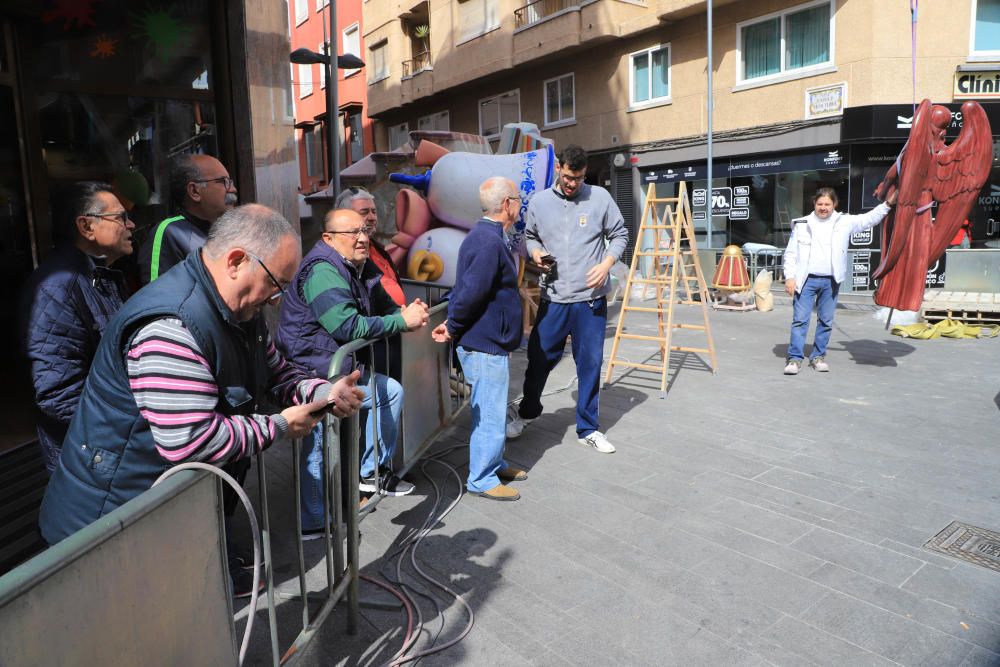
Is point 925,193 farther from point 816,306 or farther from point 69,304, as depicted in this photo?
point 69,304

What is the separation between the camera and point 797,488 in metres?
4.33

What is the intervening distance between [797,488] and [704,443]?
99 cm

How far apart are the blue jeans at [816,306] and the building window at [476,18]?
1698cm

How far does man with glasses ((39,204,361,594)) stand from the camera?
1.94 m

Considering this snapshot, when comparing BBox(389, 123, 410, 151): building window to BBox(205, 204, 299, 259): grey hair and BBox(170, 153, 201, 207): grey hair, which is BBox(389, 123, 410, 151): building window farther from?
BBox(205, 204, 299, 259): grey hair

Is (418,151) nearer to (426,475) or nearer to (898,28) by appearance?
(426,475)

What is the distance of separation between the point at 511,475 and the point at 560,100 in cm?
1843

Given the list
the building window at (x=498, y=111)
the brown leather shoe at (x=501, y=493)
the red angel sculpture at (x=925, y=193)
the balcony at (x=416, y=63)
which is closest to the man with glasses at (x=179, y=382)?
the brown leather shoe at (x=501, y=493)

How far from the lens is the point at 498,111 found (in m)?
23.0

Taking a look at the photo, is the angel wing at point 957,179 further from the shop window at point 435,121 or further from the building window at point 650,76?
the shop window at point 435,121

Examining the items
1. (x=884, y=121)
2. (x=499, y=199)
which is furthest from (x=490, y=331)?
(x=884, y=121)

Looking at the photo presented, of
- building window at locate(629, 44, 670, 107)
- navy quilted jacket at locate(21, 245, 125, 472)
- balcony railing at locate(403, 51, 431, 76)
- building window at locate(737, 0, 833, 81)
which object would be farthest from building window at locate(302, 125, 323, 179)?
navy quilted jacket at locate(21, 245, 125, 472)

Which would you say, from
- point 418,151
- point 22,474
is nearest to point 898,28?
point 418,151

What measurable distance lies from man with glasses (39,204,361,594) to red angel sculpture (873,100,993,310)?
703 cm
